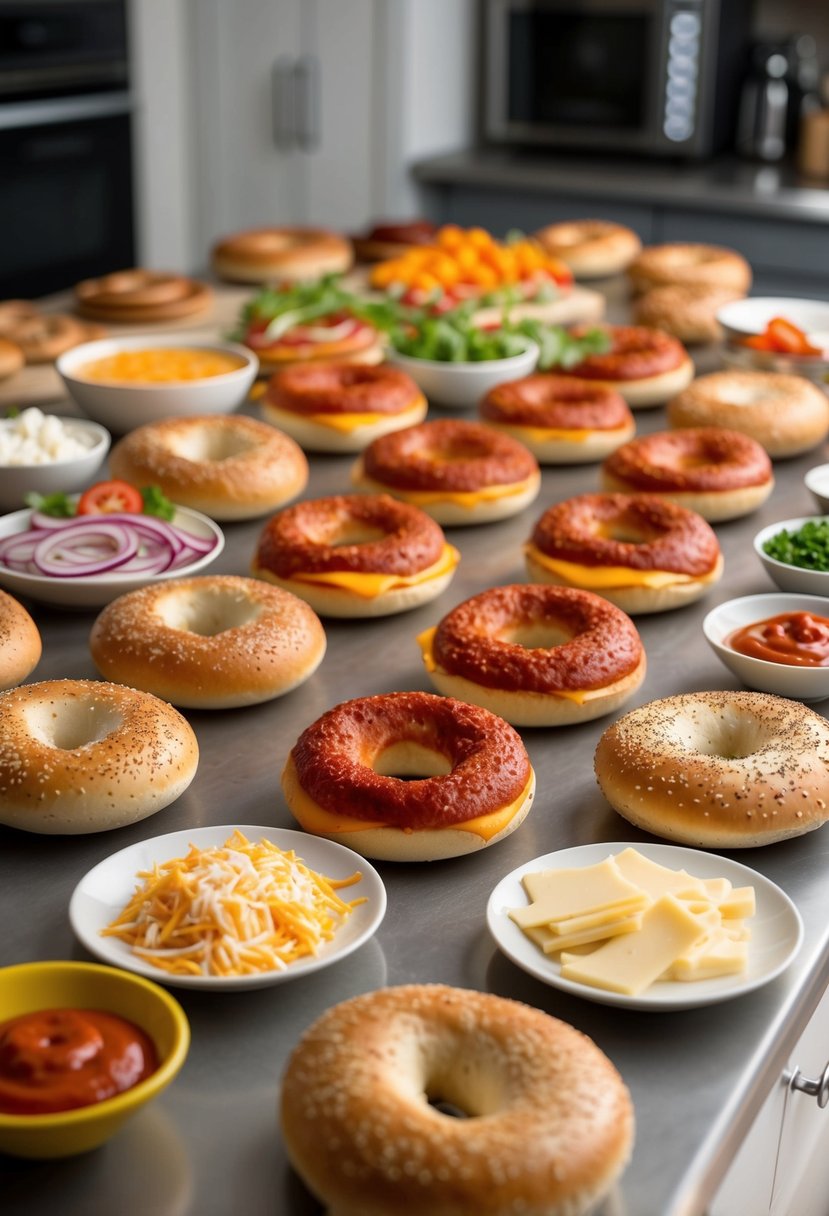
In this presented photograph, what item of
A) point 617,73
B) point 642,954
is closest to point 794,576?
point 642,954

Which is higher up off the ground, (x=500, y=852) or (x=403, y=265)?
(x=403, y=265)

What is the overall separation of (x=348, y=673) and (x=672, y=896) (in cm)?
77

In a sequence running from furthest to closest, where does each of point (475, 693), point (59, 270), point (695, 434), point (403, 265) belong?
point (59, 270) → point (403, 265) → point (695, 434) → point (475, 693)

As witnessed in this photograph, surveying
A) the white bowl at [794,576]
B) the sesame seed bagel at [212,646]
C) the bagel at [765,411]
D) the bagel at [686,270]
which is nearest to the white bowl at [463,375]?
the bagel at [765,411]

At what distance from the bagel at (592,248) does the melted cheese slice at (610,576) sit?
81.2 inches

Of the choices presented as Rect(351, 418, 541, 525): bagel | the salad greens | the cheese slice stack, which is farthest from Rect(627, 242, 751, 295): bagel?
the cheese slice stack

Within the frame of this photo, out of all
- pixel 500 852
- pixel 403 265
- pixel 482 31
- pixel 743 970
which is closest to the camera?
pixel 743 970

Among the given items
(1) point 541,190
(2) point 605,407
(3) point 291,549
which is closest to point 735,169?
(1) point 541,190

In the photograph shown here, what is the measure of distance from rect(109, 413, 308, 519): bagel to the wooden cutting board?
1.55 ft

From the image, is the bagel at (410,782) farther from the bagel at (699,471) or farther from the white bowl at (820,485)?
the white bowl at (820,485)

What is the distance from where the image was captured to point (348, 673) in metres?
2.08

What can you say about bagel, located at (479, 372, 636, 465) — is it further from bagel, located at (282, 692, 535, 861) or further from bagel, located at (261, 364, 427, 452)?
bagel, located at (282, 692, 535, 861)

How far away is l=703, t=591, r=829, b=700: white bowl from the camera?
1919 millimetres

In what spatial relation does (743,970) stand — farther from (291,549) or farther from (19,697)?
(291,549)
